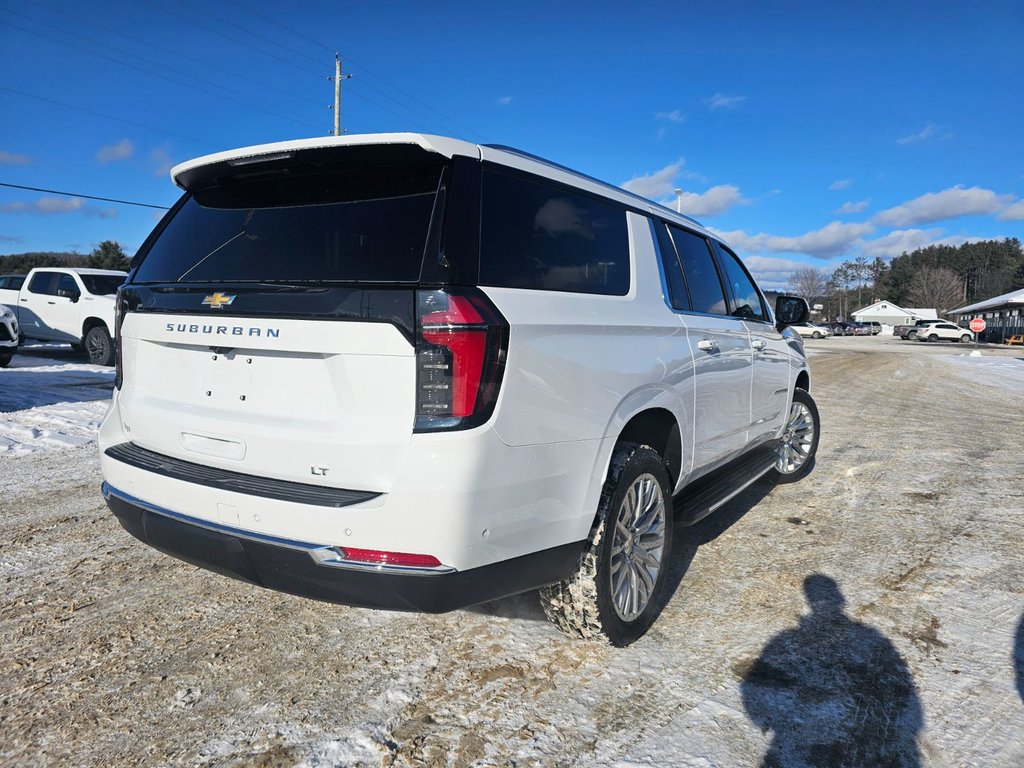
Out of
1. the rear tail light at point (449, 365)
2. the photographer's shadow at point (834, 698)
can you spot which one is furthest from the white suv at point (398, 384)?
the photographer's shadow at point (834, 698)

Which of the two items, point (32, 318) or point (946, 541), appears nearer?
point (946, 541)

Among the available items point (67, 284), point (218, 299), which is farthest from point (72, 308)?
point (218, 299)

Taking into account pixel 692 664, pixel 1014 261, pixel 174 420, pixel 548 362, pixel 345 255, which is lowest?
pixel 692 664

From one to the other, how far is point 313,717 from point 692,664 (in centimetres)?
146

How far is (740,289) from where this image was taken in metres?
4.66

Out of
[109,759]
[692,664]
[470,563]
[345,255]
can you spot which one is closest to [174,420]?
[345,255]

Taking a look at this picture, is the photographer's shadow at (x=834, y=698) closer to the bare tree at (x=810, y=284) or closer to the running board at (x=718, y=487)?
the running board at (x=718, y=487)

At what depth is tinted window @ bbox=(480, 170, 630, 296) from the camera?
2.32 meters

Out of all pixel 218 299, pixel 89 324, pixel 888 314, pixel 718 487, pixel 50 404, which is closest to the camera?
pixel 218 299

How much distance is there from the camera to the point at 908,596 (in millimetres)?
3320

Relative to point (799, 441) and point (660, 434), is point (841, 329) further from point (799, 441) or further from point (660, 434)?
point (660, 434)

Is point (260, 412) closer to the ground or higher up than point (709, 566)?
higher up

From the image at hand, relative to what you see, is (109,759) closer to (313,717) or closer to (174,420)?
(313,717)

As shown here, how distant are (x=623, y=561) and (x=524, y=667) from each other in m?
0.59
